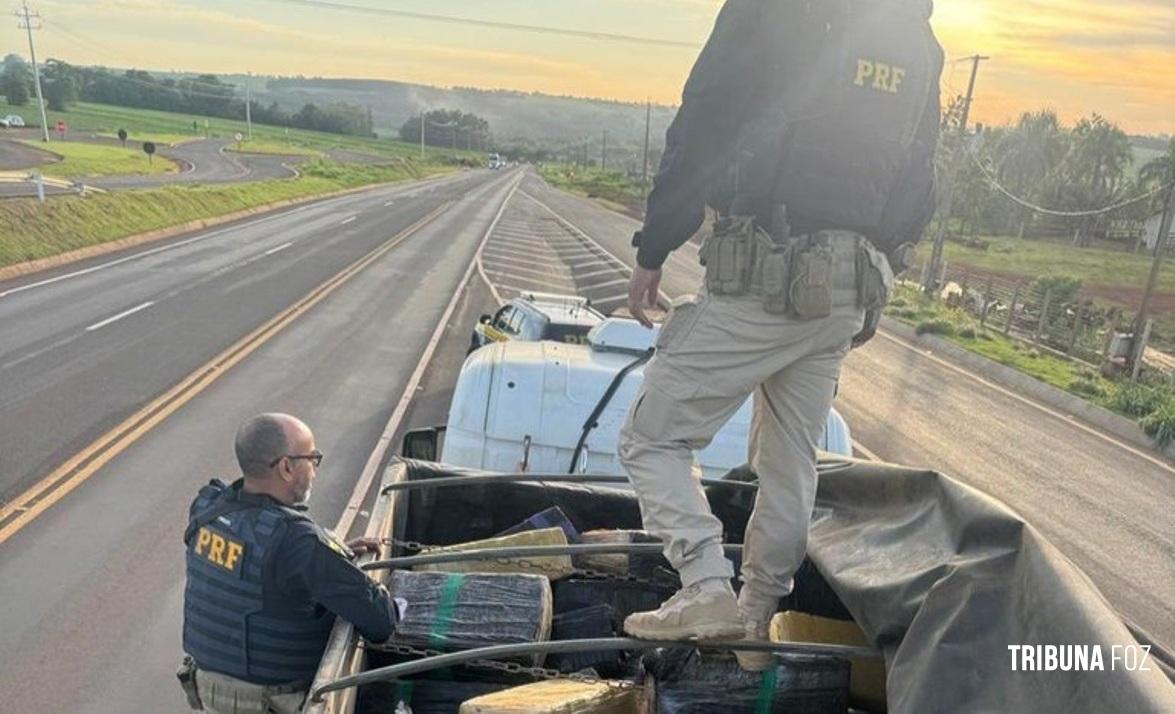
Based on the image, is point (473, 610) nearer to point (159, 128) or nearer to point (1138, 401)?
point (1138, 401)

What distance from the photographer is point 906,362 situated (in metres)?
20.2

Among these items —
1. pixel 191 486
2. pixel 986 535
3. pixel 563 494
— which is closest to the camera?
pixel 986 535

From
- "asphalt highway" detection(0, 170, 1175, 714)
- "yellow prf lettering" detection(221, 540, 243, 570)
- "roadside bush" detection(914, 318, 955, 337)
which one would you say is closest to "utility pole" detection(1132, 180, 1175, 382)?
"asphalt highway" detection(0, 170, 1175, 714)

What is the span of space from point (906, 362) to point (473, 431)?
1619 centimetres

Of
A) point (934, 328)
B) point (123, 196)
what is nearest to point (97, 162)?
point (123, 196)

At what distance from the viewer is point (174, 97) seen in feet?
524

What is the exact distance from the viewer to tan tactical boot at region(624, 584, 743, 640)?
2.69 m

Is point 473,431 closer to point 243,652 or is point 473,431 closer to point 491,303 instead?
point 243,652

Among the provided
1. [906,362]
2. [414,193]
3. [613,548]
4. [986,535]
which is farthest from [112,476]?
[414,193]

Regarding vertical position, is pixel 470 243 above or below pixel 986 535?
below

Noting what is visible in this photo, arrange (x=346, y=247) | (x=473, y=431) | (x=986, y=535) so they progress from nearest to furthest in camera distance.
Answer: (x=986, y=535)
(x=473, y=431)
(x=346, y=247)

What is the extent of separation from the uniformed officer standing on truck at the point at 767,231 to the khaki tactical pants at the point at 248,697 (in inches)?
53.8

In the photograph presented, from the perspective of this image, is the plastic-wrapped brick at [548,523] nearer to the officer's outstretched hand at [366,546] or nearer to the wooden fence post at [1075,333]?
the officer's outstretched hand at [366,546]

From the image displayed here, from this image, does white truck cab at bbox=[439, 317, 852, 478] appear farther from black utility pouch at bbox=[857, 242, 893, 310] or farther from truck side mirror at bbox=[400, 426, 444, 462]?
black utility pouch at bbox=[857, 242, 893, 310]
